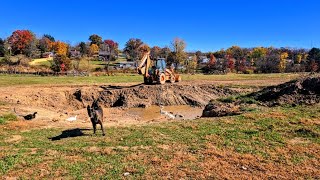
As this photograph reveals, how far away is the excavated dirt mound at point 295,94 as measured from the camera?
15643 millimetres

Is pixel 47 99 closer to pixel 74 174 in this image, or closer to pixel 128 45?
pixel 74 174

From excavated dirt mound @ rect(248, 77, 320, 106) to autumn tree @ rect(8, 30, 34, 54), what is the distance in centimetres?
9234

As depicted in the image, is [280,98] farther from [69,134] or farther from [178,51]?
[178,51]

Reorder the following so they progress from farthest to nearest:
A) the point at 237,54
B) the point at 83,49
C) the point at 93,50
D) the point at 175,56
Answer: the point at 93,50 < the point at 237,54 < the point at 83,49 < the point at 175,56

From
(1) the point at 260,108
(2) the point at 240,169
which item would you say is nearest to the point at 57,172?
(2) the point at 240,169

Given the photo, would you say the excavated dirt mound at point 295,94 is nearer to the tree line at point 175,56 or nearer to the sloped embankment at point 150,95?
the sloped embankment at point 150,95

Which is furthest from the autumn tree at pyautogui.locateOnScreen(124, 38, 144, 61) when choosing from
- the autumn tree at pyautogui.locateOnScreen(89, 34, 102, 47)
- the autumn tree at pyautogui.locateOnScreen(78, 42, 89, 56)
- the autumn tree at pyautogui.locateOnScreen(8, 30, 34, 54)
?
the autumn tree at pyautogui.locateOnScreen(8, 30, 34, 54)

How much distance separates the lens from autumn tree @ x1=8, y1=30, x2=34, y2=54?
322 feet

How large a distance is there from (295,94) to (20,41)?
318ft

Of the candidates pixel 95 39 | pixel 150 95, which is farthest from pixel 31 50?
pixel 150 95

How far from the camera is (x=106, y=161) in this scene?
8922 mm

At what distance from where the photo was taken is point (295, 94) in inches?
644

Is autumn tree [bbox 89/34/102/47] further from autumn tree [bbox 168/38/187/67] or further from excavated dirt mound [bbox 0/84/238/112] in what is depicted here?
excavated dirt mound [bbox 0/84/238/112]

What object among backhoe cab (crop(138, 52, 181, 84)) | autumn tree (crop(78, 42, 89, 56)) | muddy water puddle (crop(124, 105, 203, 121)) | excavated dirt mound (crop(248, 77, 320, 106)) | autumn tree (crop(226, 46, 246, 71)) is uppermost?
autumn tree (crop(78, 42, 89, 56))
